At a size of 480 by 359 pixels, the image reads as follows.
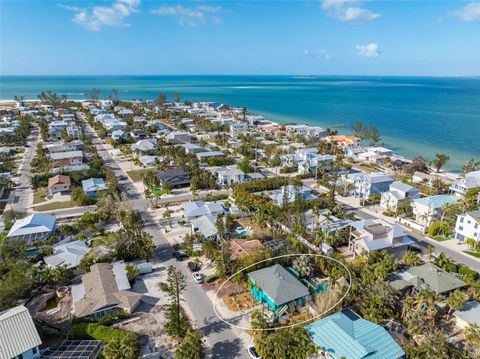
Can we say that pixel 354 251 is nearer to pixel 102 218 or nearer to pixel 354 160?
pixel 102 218

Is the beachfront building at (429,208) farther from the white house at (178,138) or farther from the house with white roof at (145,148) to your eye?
the white house at (178,138)

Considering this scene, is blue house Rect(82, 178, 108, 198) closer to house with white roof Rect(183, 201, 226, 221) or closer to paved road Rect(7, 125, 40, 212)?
paved road Rect(7, 125, 40, 212)

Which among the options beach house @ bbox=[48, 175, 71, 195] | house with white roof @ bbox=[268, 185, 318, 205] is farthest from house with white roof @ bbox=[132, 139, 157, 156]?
house with white roof @ bbox=[268, 185, 318, 205]

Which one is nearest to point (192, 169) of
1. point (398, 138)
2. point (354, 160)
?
point (354, 160)

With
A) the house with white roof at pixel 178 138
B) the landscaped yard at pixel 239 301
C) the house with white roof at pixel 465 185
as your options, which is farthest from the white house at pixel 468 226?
the house with white roof at pixel 178 138

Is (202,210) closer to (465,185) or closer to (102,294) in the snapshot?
(102,294)

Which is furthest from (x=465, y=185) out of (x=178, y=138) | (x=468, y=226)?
(x=178, y=138)
